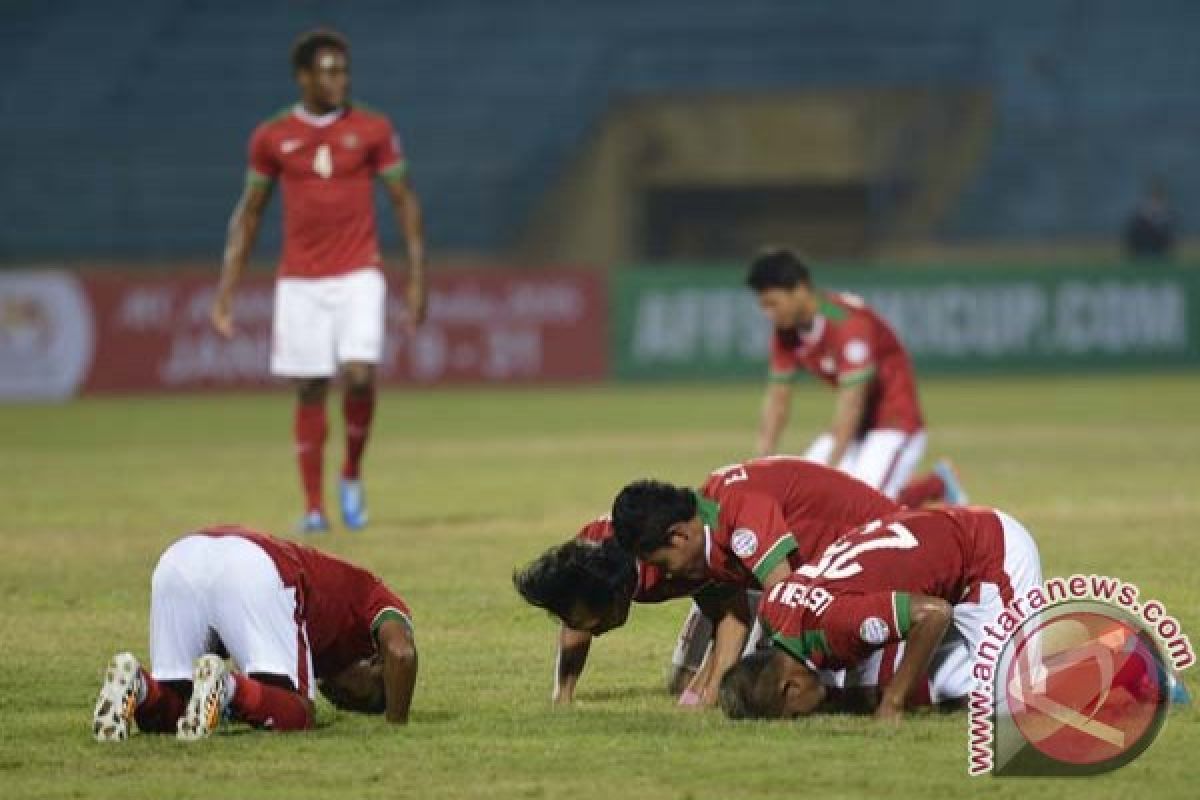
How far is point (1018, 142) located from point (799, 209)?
343cm

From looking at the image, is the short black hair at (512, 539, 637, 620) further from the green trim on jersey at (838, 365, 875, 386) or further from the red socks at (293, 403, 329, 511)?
the red socks at (293, 403, 329, 511)

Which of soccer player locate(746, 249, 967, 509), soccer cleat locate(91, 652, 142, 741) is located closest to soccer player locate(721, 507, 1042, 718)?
soccer cleat locate(91, 652, 142, 741)

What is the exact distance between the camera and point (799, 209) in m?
35.0

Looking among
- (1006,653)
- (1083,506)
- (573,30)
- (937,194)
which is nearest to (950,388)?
(937,194)

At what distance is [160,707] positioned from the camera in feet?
23.8

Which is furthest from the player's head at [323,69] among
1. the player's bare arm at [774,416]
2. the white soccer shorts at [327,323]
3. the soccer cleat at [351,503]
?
the player's bare arm at [774,416]

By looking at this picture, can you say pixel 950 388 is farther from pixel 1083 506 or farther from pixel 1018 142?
pixel 1083 506

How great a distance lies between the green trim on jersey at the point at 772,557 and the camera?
7.70 m

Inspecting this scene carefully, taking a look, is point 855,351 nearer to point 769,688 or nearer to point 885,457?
point 885,457

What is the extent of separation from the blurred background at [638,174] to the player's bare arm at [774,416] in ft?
56.5

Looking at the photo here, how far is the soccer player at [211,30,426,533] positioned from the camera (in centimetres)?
1371

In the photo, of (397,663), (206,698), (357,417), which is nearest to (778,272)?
(357,417)

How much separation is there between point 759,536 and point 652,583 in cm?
41

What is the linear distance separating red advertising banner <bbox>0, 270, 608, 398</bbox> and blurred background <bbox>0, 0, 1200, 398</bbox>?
0.03 metres
